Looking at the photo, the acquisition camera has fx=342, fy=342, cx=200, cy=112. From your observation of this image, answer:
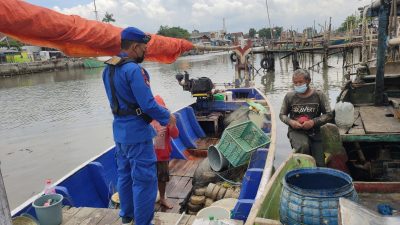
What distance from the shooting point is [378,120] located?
16.9 ft

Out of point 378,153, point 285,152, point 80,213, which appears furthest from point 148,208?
point 285,152

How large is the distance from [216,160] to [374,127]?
2.31 meters

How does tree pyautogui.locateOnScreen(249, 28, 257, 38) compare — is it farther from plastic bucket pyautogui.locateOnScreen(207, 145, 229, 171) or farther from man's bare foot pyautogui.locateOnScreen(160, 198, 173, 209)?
man's bare foot pyautogui.locateOnScreen(160, 198, 173, 209)

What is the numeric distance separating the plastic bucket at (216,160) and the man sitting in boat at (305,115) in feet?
3.62

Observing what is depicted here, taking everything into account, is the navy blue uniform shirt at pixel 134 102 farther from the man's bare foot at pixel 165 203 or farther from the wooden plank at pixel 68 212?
the man's bare foot at pixel 165 203

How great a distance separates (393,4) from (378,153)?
2740mm

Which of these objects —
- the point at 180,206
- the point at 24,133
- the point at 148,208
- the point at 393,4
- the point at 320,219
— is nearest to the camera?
the point at 320,219

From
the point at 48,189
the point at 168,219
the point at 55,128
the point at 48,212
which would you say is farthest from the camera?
the point at 55,128

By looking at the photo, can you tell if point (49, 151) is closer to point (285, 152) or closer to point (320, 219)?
point (285, 152)

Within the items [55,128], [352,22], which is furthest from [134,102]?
[352,22]

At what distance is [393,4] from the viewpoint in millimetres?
5863

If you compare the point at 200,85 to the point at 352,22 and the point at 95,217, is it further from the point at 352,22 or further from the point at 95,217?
Result: the point at 352,22

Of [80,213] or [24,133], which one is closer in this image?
[80,213]

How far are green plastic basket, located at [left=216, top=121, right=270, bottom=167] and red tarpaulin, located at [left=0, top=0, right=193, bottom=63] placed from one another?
2839mm
